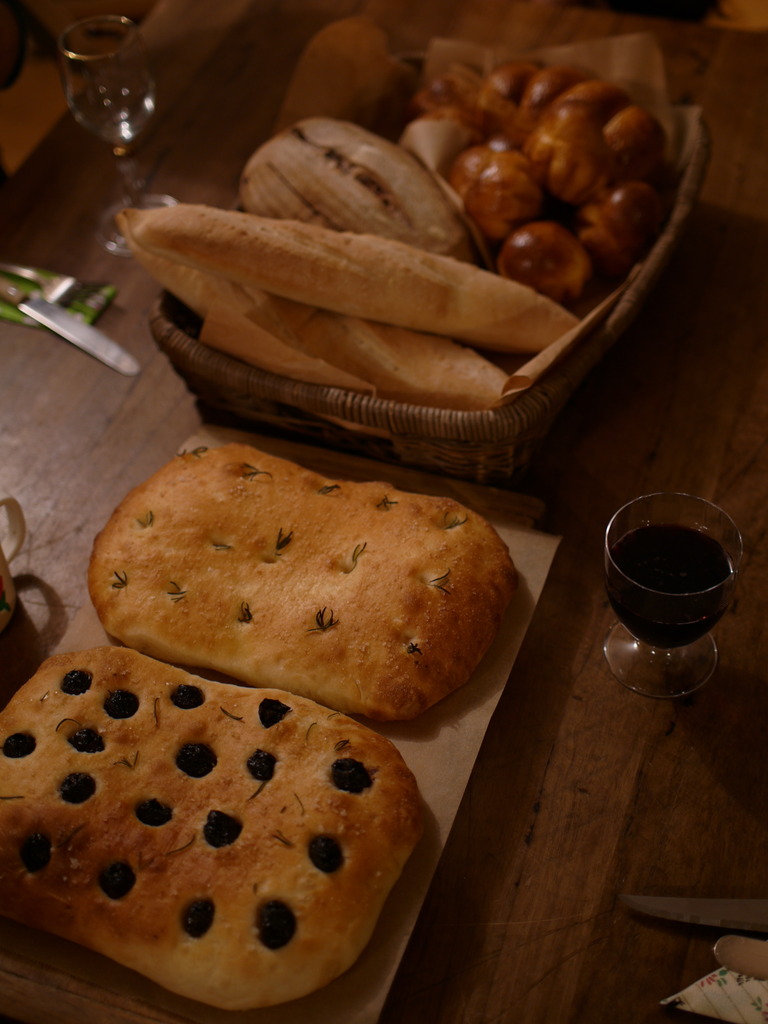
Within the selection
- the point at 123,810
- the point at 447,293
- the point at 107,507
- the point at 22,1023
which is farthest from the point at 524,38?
the point at 22,1023

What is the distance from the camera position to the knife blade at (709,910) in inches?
34.8

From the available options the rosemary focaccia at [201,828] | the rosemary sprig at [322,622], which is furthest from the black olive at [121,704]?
the rosemary sprig at [322,622]

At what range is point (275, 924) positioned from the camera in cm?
82

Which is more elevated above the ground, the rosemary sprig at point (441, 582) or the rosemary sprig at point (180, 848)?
the rosemary sprig at point (441, 582)

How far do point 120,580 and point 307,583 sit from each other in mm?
243

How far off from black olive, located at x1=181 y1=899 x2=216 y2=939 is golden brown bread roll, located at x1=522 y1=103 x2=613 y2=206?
125 cm

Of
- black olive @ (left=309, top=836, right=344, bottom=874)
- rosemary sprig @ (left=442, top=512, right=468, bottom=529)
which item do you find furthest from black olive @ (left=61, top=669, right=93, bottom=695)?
rosemary sprig @ (left=442, top=512, right=468, bottom=529)

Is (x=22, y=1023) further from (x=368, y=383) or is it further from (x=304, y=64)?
(x=304, y=64)

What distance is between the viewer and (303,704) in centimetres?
98

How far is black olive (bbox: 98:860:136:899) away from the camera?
855 millimetres

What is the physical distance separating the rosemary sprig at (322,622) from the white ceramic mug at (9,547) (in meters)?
0.44

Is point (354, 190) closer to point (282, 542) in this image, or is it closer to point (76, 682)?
point (282, 542)

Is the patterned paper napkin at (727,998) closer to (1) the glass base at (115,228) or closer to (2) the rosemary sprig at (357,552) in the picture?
(2) the rosemary sprig at (357,552)

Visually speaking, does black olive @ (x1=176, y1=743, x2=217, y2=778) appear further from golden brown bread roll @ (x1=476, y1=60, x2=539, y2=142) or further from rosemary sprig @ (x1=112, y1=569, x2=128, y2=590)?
golden brown bread roll @ (x1=476, y1=60, x2=539, y2=142)
